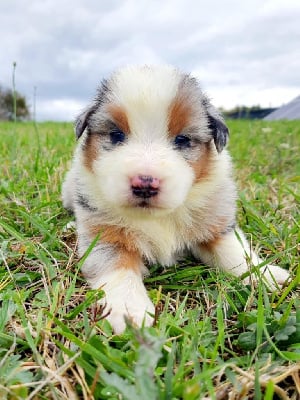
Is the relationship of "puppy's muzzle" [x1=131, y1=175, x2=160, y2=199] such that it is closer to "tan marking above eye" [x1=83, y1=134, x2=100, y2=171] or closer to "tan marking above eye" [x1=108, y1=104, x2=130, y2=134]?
"tan marking above eye" [x1=108, y1=104, x2=130, y2=134]

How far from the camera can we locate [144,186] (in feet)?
8.10

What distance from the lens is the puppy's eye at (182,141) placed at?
2840 millimetres

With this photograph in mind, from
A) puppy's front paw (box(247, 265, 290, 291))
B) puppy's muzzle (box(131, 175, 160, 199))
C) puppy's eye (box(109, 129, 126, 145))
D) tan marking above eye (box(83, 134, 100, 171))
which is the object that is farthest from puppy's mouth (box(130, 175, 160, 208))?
puppy's front paw (box(247, 265, 290, 291))

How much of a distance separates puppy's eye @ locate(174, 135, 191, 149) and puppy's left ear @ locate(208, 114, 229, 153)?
0.87 ft

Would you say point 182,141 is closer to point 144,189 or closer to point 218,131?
point 218,131

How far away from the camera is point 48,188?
15.0ft

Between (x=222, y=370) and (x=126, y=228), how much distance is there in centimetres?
129

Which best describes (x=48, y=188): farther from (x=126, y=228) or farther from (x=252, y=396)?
(x=252, y=396)

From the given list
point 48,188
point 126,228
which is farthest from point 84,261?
point 48,188

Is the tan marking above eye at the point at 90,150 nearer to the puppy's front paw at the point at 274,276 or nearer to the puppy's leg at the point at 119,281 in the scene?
the puppy's leg at the point at 119,281

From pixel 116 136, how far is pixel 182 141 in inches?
16.2

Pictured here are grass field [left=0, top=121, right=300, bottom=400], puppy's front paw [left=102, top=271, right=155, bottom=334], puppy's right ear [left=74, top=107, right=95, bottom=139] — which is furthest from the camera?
puppy's right ear [left=74, top=107, right=95, bottom=139]

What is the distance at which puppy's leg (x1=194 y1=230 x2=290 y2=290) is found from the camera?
2902 mm

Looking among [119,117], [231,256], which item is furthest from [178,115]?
[231,256]
